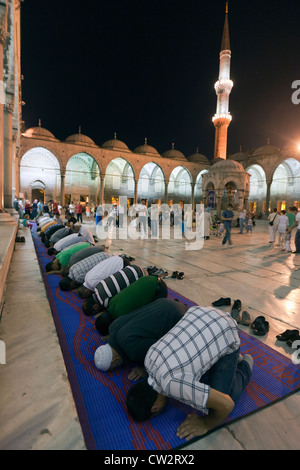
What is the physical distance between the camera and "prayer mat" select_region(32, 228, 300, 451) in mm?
1338

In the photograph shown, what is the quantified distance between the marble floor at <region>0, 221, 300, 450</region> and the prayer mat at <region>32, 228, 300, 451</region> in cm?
11

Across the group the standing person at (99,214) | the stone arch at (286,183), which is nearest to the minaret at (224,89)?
the stone arch at (286,183)

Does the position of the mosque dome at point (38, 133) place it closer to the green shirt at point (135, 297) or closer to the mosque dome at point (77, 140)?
the mosque dome at point (77, 140)

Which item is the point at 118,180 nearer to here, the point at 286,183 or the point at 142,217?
the point at 286,183

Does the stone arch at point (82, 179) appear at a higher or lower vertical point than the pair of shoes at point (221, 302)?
higher

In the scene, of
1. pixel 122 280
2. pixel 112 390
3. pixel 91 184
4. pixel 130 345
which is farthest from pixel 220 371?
pixel 91 184

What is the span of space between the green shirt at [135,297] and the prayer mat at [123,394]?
37 cm

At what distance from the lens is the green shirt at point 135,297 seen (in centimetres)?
219

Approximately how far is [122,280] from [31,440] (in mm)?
1491

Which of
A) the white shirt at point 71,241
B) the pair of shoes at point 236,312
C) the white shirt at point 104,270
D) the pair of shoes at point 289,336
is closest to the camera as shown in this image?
the pair of shoes at point 289,336

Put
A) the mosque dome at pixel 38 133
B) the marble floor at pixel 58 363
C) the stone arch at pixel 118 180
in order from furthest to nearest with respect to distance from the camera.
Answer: the stone arch at pixel 118 180 < the mosque dome at pixel 38 133 < the marble floor at pixel 58 363

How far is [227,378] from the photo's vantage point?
1.50 meters
